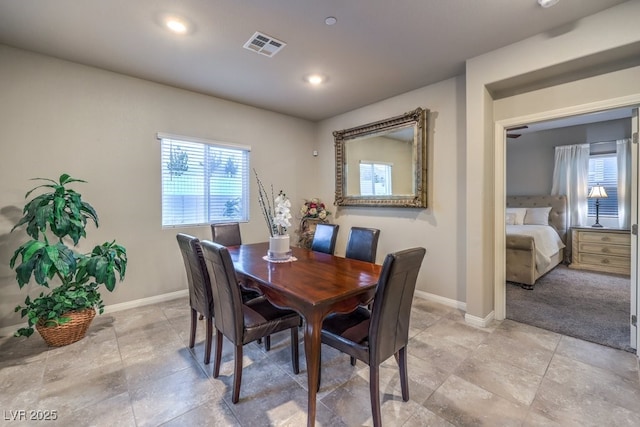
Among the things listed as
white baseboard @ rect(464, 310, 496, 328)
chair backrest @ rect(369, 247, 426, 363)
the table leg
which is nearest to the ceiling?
chair backrest @ rect(369, 247, 426, 363)

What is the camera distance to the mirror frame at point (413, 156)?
11.3 ft

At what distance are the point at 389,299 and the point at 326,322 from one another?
1.80 ft

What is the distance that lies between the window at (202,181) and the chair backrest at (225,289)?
2109mm

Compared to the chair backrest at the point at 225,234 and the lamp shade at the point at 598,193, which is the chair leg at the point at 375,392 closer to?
the chair backrest at the point at 225,234

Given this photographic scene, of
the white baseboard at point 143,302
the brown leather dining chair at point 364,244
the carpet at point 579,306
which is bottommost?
the carpet at point 579,306

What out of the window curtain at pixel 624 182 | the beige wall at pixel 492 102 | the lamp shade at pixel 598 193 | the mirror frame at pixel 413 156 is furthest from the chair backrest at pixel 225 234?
the window curtain at pixel 624 182

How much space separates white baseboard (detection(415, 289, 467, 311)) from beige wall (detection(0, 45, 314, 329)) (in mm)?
3133

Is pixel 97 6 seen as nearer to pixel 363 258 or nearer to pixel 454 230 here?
pixel 363 258

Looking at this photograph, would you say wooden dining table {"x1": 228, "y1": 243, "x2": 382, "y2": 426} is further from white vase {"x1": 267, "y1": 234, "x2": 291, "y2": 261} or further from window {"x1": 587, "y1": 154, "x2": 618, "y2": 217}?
window {"x1": 587, "y1": 154, "x2": 618, "y2": 217}

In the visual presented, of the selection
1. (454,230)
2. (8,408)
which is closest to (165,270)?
(8,408)

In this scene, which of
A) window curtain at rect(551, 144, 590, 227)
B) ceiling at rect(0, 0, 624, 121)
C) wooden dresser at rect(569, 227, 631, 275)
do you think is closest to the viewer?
ceiling at rect(0, 0, 624, 121)

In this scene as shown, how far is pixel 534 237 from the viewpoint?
157 inches

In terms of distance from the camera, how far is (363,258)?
2623 millimetres

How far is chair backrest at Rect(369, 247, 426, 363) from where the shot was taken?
4.60 feet
